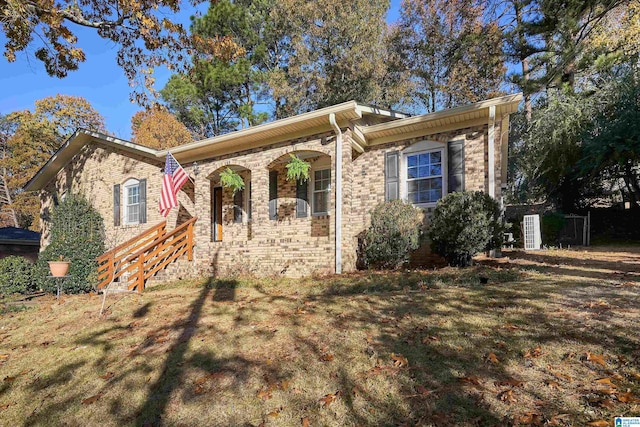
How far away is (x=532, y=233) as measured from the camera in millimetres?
12789

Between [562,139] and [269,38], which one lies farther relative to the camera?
[269,38]

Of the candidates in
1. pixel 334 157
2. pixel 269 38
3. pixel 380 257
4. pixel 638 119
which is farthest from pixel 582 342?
pixel 269 38

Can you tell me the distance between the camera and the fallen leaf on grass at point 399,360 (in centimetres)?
337

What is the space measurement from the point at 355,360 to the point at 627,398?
2046mm

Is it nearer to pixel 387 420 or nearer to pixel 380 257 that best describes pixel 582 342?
pixel 387 420

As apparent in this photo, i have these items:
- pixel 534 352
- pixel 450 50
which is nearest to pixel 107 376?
pixel 534 352

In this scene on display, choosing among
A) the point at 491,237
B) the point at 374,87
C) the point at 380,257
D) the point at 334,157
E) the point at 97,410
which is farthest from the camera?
the point at 374,87

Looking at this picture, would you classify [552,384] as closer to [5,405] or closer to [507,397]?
[507,397]

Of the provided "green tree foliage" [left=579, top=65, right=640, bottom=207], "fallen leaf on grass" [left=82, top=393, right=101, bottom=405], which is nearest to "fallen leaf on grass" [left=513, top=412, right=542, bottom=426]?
"fallen leaf on grass" [left=82, top=393, right=101, bottom=405]

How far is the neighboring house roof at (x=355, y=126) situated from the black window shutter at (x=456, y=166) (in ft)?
1.65

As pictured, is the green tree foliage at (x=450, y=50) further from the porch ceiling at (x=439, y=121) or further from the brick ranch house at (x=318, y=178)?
the porch ceiling at (x=439, y=121)

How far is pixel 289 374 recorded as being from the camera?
3426 millimetres

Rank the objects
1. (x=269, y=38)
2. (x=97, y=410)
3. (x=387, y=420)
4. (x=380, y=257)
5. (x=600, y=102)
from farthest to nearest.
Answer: (x=269, y=38) → (x=600, y=102) → (x=380, y=257) → (x=97, y=410) → (x=387, y=420)

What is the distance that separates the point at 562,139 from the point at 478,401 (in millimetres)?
17177
